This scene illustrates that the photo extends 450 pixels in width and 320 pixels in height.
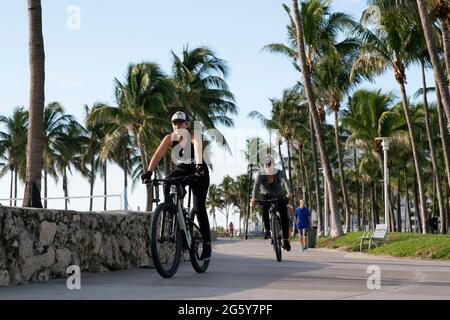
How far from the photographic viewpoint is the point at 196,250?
8.66 meters

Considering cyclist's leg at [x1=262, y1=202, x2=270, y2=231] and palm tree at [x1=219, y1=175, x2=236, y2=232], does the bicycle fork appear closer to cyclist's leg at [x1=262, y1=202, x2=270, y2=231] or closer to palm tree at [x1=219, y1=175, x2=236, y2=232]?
cyclist's leg at [x1=262, y1=202, x2=270, y2=231]

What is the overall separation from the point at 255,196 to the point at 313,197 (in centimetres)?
9483

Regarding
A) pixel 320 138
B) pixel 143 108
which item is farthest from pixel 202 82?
pixel 320 138

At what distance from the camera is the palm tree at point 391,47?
105 ft

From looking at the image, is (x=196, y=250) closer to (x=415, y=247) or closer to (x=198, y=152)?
(x=198, y=152)

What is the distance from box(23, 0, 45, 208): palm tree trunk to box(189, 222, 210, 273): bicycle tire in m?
3.74

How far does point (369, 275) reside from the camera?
9.02 meters

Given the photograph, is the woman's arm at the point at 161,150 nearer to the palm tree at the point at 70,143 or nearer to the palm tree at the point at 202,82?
the palm tree at the point at 202,82

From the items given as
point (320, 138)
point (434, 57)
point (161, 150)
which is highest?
point (434, 57)

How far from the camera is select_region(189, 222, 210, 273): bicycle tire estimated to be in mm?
8438

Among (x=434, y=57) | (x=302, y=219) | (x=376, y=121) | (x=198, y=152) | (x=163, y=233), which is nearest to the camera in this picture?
(x=163, y=233)

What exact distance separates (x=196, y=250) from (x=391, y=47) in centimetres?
2654
